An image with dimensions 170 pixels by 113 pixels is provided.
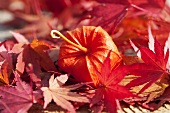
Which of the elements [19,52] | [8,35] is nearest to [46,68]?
[19,52]

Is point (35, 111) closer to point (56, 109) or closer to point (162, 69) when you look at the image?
point (56, 109)

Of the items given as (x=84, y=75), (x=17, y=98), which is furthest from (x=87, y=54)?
(x=17, y=98)

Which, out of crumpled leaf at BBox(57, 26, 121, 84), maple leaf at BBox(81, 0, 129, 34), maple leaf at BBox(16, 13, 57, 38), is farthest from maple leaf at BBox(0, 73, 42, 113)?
maple leaf at BBox(16, 13, 57, 38)

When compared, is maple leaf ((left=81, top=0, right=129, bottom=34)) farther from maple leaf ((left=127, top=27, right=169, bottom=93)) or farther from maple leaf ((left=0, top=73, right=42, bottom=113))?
maple leaf ((left=0, top=73, right=42, bottom=113))

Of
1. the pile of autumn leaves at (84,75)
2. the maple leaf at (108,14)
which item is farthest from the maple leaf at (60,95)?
the maple leaf at (108,14)

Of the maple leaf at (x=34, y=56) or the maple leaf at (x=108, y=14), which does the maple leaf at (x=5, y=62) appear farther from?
the maple leaf at (x=108, y=14)

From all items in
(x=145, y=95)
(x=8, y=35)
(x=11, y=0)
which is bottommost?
(x=145, y=95)
